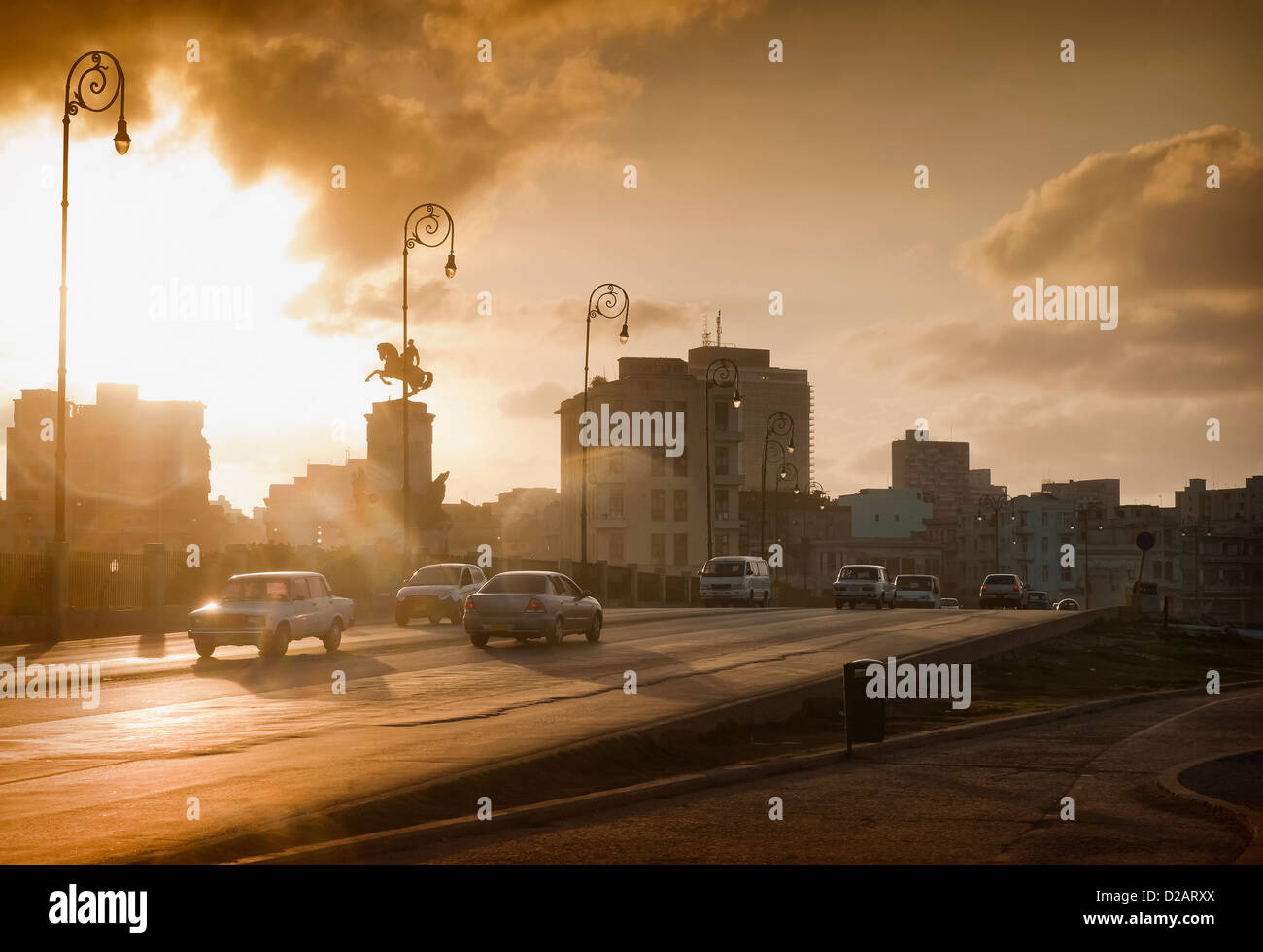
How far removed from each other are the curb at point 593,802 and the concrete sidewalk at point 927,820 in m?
0.17

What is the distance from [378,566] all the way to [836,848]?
146ft

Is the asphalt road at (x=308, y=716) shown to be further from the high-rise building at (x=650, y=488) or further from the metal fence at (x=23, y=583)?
the high-rise building at (x=650, y=488)

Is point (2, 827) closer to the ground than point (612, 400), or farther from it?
closer to the ground

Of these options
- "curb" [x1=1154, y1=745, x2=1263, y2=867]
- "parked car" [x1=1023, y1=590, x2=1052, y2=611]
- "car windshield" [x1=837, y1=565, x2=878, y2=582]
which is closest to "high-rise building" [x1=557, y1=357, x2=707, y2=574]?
"parked car" [x1=1023, y1=590, x2=1052, y2=611]

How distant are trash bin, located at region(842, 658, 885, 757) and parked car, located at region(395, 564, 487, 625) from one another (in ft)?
85.7

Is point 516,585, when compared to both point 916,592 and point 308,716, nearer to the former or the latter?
point 308,716

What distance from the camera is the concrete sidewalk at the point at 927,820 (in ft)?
27.4

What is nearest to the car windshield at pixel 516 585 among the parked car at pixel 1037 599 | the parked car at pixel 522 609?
the parked car at pixel 522 609

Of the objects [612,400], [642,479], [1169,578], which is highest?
[612,400]

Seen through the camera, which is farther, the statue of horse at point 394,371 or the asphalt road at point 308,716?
the statue of horse at point 394,371
